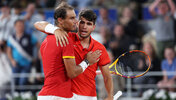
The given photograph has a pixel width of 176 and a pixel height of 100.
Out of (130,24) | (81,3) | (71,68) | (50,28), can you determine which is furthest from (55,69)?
(81,3)

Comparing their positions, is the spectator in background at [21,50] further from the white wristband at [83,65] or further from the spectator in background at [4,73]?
the white wristband at [83,65]

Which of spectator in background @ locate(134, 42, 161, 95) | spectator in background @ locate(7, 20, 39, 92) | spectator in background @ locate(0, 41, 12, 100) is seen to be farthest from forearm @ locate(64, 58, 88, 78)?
spectator in background @ locate(0, 41, 12, 100)

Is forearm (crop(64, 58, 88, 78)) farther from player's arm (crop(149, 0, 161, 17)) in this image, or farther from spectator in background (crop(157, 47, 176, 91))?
player's arm (crop(149, 0, 161, 17))

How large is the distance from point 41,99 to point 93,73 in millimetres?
972

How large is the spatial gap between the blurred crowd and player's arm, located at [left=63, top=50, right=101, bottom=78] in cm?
422

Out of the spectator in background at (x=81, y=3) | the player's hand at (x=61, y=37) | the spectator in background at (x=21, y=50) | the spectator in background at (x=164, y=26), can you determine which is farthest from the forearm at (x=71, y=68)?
the spectator in background at (x=81, y=3)

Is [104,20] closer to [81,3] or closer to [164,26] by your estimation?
[81,3]

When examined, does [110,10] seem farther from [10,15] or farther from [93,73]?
[93,73]

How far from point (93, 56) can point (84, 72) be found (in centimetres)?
34

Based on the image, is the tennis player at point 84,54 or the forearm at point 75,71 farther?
the tennis player at point 84,54

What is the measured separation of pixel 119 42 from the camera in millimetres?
9727

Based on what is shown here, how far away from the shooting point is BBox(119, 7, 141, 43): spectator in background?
9919 mm

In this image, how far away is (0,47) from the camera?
38.1 ft

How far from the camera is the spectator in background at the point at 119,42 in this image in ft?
31.6
